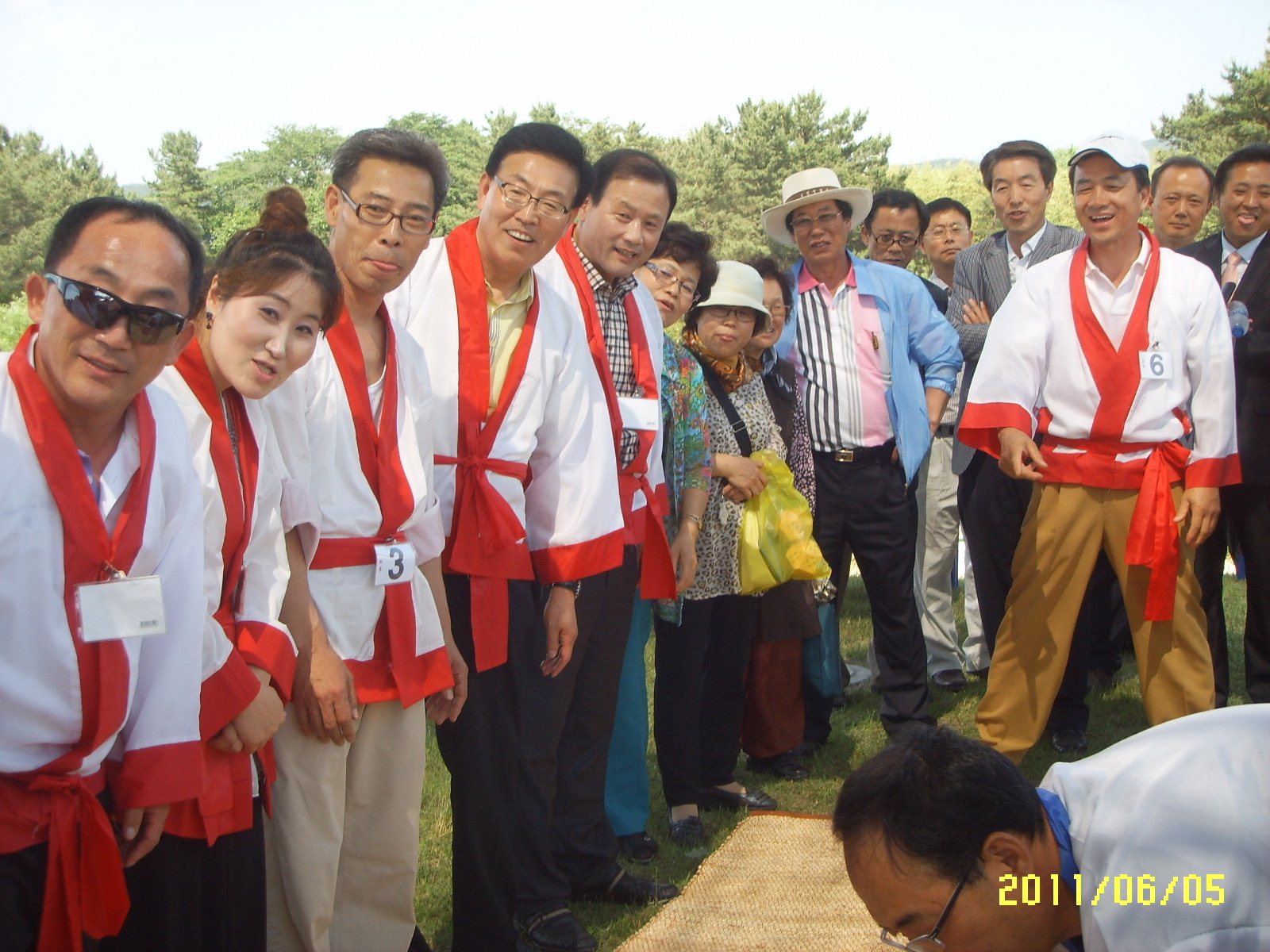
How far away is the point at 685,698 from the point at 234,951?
2139 millimetres

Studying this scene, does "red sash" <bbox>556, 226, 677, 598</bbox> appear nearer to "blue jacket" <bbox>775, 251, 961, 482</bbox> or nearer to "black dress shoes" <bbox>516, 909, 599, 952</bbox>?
"black dress shoes" <bbox>516, 909, 599, 952</bbox>

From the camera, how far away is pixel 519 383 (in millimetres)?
2984

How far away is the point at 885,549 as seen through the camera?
4.82 m

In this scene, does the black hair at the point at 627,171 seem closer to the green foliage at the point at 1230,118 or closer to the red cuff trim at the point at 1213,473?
the red cuff trim at the point at 1213,473

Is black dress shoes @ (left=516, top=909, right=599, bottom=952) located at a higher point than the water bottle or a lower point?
lower

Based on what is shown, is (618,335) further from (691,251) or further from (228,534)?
(228,534)

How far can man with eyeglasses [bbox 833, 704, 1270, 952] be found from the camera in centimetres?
173

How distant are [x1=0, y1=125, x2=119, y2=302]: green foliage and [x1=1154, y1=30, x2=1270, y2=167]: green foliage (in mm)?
35961

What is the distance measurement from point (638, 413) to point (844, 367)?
1663 mm

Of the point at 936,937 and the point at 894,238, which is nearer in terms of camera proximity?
the point at 936,937

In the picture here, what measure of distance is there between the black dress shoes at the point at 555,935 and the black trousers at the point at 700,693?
0.92m

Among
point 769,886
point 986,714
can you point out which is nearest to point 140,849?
point 769,886

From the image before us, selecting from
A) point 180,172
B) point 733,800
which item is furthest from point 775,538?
point 180,172
